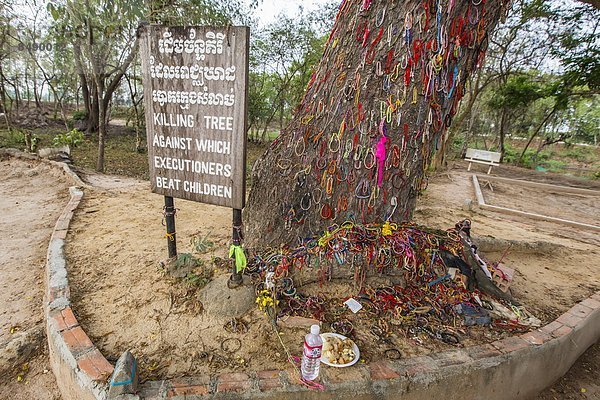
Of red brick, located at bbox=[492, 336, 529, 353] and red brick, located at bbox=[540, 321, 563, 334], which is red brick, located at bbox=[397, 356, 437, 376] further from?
red brick, located at bbox=[540, 321, 563, 334]

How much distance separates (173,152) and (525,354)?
9.55ft

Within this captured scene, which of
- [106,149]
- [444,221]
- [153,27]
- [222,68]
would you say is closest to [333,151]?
[222,68]

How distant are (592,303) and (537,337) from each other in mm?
1130

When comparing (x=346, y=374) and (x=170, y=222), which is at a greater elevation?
(x=170, y=222)

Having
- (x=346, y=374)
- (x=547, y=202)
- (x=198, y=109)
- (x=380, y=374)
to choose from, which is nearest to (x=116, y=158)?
(x=198, y=109)

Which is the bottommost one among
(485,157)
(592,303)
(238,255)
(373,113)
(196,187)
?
(592,303)

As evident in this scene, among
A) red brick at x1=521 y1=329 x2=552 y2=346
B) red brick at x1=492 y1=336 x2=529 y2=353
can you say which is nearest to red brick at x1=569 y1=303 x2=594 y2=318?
red brick at x1=521 y1=329 x2=552 y2=346

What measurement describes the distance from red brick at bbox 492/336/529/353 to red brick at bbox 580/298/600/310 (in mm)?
1193

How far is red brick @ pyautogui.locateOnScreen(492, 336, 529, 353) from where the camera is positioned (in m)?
2.16

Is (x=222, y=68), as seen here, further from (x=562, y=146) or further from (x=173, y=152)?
(x=562, y=146)

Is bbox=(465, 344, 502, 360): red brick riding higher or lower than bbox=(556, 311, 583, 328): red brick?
higher

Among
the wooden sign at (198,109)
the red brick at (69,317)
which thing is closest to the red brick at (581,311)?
the wooden sign at (198,109)

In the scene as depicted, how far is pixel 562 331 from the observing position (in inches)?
97.1

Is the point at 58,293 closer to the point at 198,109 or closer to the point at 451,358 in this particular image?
the point at 198,109
